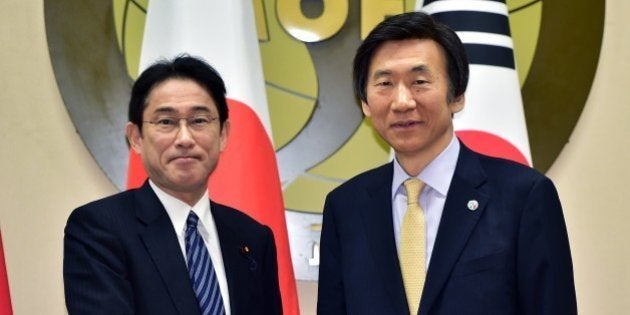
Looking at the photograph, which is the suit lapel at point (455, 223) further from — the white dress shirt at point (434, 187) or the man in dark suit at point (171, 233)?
the man in dark suit at point (171, 233)

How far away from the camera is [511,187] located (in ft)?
4.94

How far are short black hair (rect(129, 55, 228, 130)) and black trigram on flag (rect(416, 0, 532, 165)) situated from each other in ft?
2.86

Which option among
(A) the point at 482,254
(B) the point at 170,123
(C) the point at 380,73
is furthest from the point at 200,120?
(A) the point at 482,254

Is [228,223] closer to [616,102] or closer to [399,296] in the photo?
[399,296]

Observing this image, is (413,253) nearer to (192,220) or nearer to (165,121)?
(192,220)

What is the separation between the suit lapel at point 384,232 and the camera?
152 centimetres

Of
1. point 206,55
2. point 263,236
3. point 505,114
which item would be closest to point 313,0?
point 206,55

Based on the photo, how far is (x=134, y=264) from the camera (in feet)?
5.47

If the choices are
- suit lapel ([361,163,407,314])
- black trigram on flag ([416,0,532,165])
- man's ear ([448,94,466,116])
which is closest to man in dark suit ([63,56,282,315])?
suit lapel ([361,163,407,314])

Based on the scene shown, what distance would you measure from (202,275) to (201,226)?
0.15 meters

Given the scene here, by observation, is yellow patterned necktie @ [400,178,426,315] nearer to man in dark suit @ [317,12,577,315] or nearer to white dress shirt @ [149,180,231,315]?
man in dark suit @ [317,12,577,315]

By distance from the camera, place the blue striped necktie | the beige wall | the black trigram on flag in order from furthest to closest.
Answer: the beige wall < the black trigram on flag < the blue striped necktie

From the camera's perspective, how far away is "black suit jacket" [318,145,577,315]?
1.44 metres

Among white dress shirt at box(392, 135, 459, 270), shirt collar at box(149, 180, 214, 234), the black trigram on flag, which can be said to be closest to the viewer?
white dress shirt at box(392, 135, 459, 270)
